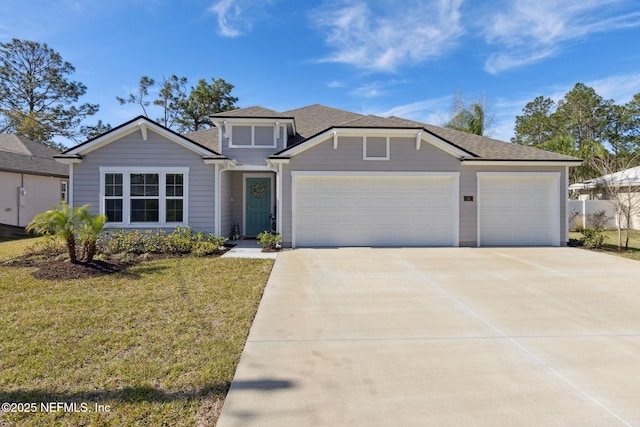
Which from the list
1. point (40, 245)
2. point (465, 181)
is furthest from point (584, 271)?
point (40, 245)

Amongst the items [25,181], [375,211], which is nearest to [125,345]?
[375,211]

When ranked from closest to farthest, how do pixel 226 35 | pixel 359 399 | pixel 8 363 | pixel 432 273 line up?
pixel 359 399 < pixel 8 363 < pixel 432 273 < pixel 226 35

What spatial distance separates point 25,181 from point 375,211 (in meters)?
17.1

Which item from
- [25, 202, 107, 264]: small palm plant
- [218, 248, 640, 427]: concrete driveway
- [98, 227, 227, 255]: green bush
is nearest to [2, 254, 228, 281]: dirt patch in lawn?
[25, 202, 107, 264]: small palm plant

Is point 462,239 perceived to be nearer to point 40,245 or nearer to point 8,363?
point 8,363

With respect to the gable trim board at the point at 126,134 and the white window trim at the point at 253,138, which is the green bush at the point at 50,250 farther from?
the white window trim at the point at 253,138

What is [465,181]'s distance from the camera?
10.8m

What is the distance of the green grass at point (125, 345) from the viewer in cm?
258

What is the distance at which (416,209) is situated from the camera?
10828 millimetres

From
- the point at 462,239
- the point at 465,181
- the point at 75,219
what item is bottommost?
the point at 462,239

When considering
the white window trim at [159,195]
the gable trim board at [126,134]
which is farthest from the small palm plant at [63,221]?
the gable trim board at [126,134]

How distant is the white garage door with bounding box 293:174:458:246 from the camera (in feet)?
34.9

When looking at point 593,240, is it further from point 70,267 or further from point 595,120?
point 595,120

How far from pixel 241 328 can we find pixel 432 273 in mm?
4562
